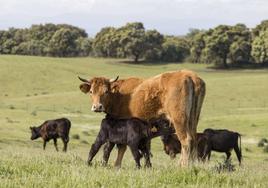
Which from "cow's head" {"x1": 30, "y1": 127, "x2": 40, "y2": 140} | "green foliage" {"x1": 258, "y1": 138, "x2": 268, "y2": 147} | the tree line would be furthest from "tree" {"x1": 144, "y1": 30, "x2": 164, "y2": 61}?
"cow's head" {"x1": 30, "y1": 127, "x2": 40, "y2": 140}

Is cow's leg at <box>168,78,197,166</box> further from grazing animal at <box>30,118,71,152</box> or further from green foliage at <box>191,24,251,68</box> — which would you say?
green foliage at <box>191,24,251,68</box>

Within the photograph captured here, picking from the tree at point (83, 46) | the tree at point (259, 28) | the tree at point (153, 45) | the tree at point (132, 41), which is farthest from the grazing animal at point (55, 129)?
the tree at point (83, 46)

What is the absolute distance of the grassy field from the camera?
8523 mm

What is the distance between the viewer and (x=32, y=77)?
264 feet

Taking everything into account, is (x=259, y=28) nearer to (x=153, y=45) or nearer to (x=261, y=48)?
(x=261, y=48)

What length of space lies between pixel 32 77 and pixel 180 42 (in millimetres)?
39468

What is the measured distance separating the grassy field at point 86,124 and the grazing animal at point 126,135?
1.12 ft

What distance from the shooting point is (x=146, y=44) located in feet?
338

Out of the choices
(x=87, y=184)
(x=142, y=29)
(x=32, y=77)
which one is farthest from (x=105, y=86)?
(x=142, y=29)

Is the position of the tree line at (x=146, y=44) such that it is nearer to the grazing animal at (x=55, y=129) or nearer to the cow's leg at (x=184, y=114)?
the grazing animal at (x=55, y=129)

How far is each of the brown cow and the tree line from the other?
75.6m

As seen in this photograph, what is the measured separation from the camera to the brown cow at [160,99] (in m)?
11.6

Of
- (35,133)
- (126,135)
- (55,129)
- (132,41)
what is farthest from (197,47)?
(126,135)

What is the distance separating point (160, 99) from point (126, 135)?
123 centimetres
